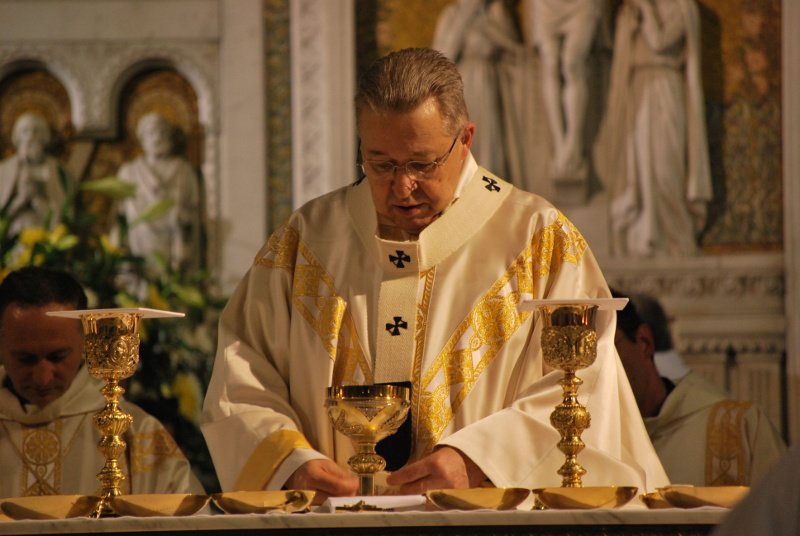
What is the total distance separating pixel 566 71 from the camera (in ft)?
30.3

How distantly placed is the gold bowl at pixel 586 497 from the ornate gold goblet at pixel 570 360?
23 cm

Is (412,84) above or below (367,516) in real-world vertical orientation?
above

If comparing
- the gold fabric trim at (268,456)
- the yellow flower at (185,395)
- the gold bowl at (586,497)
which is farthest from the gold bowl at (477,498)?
the yellow flower at (185,395)

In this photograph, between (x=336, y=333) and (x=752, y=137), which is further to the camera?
(x=752, y=137)

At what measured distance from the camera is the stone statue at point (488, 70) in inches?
364

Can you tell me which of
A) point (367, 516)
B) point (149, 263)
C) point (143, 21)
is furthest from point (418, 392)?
point (143, 21)

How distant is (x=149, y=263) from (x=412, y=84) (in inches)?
221

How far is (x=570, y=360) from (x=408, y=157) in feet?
2.45

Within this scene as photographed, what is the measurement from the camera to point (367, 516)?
2932 millimetres

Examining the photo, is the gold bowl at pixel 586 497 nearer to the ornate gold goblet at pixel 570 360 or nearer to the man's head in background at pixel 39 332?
the ornate gold goblet at pixel 570 360

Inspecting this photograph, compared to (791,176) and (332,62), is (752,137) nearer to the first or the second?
(791,176)

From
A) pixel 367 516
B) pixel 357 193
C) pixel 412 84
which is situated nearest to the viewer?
pixel 367 516

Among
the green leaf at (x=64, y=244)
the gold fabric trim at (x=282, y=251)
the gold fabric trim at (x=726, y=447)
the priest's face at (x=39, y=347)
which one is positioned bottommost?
the gold fabric trim at (x=726, y=447)

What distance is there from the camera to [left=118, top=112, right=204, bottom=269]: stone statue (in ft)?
30.6
